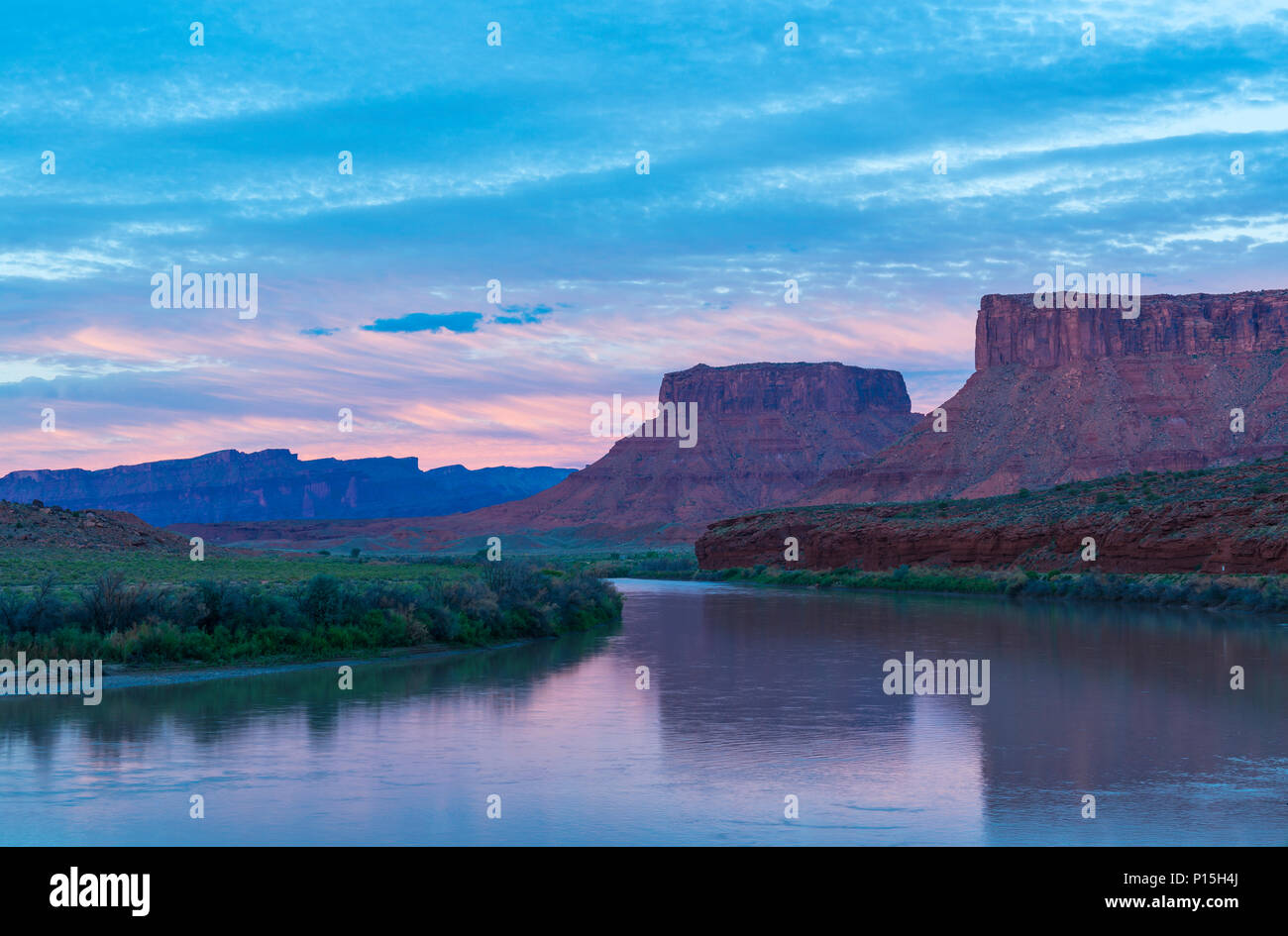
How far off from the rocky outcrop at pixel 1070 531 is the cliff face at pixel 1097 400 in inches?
1135

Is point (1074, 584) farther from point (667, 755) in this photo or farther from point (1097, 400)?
point (1097, 400)

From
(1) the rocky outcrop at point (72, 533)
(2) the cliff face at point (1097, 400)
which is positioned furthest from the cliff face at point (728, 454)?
(1) the rocky outcrop at point (72, 533)

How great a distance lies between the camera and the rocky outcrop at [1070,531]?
131 feet

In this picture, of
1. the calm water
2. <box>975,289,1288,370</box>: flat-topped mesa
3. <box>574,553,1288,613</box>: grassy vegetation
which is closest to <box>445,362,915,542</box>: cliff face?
<box>975,289,1288,370</box>: flat-topped mesa

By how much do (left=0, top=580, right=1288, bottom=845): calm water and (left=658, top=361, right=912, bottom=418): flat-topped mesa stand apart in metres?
137

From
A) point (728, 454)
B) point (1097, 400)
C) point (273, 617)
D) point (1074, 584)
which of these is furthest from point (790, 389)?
point (273, 617)

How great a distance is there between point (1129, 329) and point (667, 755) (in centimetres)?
10524

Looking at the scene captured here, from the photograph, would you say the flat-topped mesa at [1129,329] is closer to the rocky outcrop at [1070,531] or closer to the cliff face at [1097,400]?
the cliff face at [1097,400]

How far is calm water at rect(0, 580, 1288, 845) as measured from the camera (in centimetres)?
Answer: 943

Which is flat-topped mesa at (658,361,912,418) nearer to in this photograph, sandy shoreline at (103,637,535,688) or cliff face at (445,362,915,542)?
cliff face at (445,362,915,542)

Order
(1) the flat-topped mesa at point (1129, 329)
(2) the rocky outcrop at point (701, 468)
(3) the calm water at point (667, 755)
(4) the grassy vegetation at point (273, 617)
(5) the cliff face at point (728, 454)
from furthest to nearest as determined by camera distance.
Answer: (5) the cliff face at point (728, 454) → (2) the rocky outcrop at point (701, 468) → (1) the flat-topped mesa at point (1129, 329) → (4) the grassy vegetation at point (273, 617) → (3) the calm water at point (667, 755)
